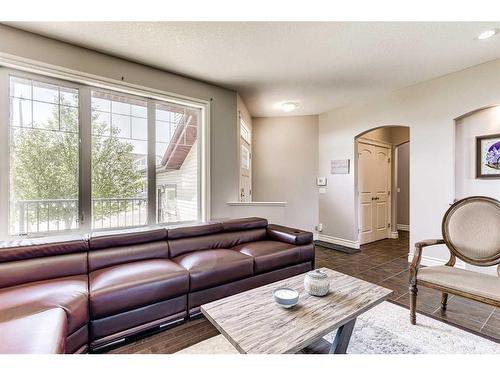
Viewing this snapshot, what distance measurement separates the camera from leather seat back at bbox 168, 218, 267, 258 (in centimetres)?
256

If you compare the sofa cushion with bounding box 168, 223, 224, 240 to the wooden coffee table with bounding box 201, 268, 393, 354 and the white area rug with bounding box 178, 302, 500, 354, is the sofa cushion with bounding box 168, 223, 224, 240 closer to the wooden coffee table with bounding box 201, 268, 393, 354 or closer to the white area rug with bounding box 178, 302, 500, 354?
the white area rug with bounding box 178, 302, 500, 354

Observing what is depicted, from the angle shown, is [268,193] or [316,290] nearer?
[316,290]

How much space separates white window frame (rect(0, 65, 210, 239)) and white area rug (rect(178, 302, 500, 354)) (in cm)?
189

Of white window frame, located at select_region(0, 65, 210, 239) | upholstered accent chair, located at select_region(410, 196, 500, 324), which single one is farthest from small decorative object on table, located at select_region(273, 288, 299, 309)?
white window frame, located at select_region(0, 65, 210, 239)

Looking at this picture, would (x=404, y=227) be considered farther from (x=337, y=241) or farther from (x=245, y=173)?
(x=245, y=173)

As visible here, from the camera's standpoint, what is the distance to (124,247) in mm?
2266

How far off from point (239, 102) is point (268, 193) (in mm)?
1996

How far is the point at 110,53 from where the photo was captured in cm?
262

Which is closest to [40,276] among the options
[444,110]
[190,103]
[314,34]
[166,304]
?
[166,304]

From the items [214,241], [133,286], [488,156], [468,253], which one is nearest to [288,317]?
[133,286]

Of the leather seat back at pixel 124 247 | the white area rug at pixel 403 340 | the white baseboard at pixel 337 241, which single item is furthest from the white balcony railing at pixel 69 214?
the white baseboard at pixel 337 241

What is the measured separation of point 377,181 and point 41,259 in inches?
208

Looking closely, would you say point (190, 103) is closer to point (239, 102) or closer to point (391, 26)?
point (239, 102)
